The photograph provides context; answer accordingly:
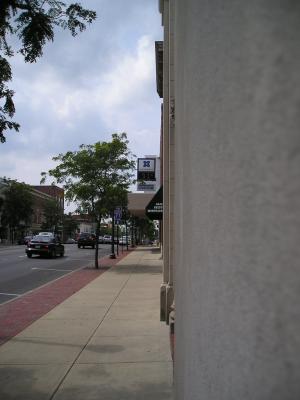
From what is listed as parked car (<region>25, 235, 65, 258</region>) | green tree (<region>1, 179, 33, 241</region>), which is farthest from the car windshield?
green tree (<region>1, 179, 33, 241</region>)

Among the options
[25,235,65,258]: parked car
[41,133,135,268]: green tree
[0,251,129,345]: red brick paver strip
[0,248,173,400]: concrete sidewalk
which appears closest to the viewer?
[0,248,173,400]: concrete sidewalk

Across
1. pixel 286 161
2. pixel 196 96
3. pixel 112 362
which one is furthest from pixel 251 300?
pixel 112 362

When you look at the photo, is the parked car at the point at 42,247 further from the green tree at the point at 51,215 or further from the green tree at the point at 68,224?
the green tree at the point at 68,224

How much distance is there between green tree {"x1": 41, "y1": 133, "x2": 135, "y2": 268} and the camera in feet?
76.2

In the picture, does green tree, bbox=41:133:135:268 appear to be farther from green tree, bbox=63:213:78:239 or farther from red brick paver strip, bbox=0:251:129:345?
green tree, bbox=63:213:78:239

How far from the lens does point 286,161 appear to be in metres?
1.65

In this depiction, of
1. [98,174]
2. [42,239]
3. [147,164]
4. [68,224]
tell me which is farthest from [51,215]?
[98,174]

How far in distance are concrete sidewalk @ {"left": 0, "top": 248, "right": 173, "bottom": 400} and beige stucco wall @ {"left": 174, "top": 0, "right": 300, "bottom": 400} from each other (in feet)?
11.9

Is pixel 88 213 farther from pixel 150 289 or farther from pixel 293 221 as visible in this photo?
pixel 293 221

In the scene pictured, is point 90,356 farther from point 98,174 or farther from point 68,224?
point 68,224

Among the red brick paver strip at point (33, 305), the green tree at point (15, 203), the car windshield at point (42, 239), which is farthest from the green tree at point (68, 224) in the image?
the red brick paver strip at point (33, 305)

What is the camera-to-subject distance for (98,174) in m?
23.5

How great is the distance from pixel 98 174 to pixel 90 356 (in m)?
17.2

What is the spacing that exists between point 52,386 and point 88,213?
19.1 m
